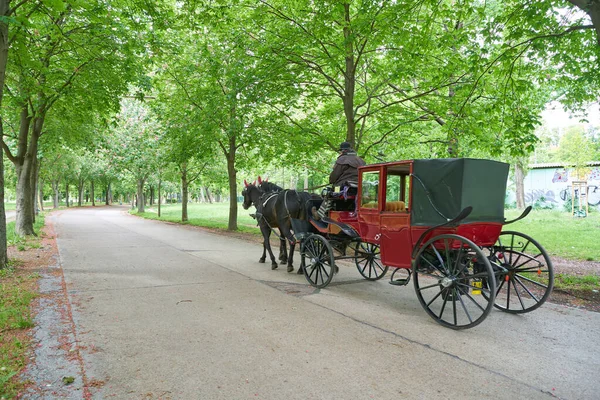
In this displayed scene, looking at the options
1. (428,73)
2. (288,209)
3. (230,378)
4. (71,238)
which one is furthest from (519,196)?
(230,378)

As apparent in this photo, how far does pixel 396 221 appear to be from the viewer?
5684 mm

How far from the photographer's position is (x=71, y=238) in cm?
1480

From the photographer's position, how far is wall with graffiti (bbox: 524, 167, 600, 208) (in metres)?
32.8

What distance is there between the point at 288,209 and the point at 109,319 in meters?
4.26

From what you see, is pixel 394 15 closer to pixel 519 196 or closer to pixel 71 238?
pixel 71 238

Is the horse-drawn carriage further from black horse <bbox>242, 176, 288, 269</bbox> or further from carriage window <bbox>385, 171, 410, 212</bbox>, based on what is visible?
black horse <bbox>242, 176, 288, 269</bbox>

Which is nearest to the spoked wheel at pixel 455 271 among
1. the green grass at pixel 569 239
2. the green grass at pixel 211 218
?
the green grass at pixel 569 239

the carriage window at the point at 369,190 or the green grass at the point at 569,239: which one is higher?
the carriage window at the point at 369,190

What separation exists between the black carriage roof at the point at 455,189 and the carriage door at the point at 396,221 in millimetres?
268

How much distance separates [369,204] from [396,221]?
819 millimetres

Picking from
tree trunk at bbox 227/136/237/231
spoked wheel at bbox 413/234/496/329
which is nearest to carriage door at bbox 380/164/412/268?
spoked wheel at bbox 413/234/496/329

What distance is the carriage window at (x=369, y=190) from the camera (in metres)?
6.25

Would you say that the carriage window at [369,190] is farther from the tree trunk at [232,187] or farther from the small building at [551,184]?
the small building at [551,184]

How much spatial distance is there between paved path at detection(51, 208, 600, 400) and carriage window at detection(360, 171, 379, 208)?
161 cm
